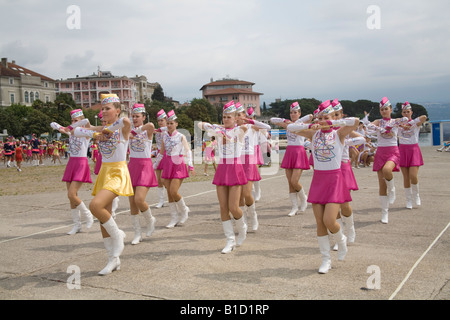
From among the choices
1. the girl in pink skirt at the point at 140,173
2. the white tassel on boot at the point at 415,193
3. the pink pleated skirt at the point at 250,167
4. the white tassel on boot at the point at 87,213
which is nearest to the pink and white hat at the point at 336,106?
the pink pleated skirt at the point at 250,167

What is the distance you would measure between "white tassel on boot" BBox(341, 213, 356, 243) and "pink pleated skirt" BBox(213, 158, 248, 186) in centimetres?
179

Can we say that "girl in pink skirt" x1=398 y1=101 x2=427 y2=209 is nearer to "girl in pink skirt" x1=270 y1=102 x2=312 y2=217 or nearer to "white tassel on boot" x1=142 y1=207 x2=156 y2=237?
"girl in pink skirt" x1=270 y1=102 x2=312 y2=217

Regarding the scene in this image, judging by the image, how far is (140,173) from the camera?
8.12 meters

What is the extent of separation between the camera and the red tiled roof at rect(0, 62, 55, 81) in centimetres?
10131

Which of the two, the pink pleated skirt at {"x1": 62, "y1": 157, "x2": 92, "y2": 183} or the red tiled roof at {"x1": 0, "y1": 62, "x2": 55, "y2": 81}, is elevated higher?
the red tiled roof at {"x1": 0, "y1": 62, "x2": 55, "y2": 81}

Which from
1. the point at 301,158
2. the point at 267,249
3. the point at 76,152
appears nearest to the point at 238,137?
the point at 267,249

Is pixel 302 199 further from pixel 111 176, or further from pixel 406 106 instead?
pixel 111 176

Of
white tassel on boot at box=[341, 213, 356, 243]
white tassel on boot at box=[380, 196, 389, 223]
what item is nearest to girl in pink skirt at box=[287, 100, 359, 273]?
white tassel on boot at box=[341, 213, 356, 243]

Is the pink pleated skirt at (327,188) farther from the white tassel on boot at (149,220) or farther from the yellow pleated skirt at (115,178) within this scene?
the white tassel on boot at (149,220)

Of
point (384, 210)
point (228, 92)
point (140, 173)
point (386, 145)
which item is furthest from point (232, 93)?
point (140, 173)

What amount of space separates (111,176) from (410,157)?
285 inches

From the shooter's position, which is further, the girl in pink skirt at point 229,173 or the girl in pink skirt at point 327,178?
the girl in pink skirt at point 229,173

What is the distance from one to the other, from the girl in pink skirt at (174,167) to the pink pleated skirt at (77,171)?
1.66 metres

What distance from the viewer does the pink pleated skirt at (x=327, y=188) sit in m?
5.88
